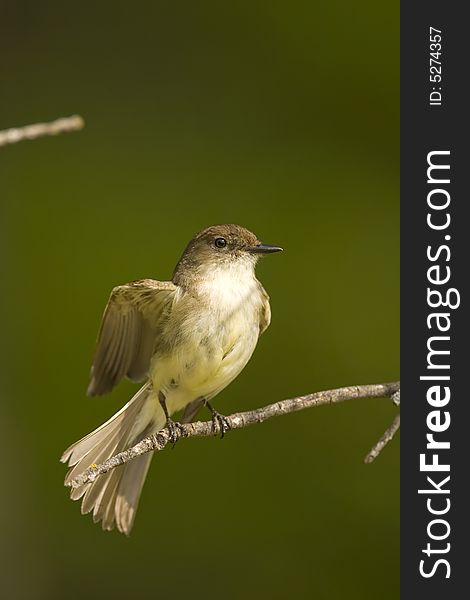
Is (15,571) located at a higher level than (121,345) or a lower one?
lower

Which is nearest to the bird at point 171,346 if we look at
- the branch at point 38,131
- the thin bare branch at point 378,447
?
the thin bare branch at point 378,447

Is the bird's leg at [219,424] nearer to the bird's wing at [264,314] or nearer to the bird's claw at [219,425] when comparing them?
the bird's claw at [219,425]

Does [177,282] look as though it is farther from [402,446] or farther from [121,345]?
[402,446]

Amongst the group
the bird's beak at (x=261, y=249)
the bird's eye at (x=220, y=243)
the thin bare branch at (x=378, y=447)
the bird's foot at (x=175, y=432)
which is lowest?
the thin bare branch at (x=378, y=447)

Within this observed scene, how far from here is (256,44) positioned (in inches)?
199

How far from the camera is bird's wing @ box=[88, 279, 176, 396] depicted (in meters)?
3.50

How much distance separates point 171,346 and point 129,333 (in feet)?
0.94

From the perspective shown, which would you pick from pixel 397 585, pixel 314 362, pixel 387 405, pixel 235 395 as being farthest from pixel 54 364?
pixel 397 585

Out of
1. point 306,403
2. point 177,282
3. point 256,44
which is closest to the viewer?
point 306,403

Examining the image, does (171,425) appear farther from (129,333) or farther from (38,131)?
(38,131)

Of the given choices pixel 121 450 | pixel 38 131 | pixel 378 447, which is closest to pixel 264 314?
pixel 121 450

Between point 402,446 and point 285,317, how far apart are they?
1348mm

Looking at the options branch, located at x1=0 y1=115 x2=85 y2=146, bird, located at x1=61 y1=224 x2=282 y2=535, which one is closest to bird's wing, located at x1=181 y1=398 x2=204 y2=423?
bird, located at x1=61 y1=224 x2=282 y2=535

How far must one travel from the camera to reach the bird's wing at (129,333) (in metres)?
3.50
